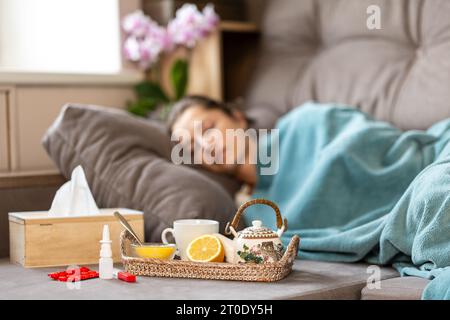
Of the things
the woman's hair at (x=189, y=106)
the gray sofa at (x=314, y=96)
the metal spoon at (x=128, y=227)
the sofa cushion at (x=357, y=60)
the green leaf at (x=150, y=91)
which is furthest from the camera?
the green leaf at (x=150, y=91)

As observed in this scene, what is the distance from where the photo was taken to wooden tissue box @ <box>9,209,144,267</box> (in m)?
1.67

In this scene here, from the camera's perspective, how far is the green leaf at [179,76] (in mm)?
2555

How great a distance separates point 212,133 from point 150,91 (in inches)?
19.3

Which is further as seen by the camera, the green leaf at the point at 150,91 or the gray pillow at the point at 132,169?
the green leaf at the point at 150,91

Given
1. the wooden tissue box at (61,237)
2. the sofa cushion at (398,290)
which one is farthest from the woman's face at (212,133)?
the sofa cushion at (398,290)

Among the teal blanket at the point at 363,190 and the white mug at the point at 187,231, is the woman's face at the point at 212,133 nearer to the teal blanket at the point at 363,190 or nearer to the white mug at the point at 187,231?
the teal blanket at the point at 363,190

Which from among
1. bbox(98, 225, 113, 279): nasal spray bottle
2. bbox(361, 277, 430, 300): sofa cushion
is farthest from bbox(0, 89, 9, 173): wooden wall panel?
bbox(361, 277, 430, 300): sofa cushion

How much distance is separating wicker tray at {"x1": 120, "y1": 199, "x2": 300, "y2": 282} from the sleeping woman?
0.24m

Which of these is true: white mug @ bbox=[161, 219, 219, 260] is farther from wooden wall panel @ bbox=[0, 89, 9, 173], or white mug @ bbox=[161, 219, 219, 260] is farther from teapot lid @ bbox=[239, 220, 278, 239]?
wooden wall panel @ bbox=[0, 89, 9, 173]

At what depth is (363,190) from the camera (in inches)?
73.3

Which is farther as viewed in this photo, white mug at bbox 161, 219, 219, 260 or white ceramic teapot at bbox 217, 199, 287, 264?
white mug at bbox 161, 219, 219, 260

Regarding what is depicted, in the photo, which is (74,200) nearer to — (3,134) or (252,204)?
(252,204)

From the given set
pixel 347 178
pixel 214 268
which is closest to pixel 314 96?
pixel 347 178
